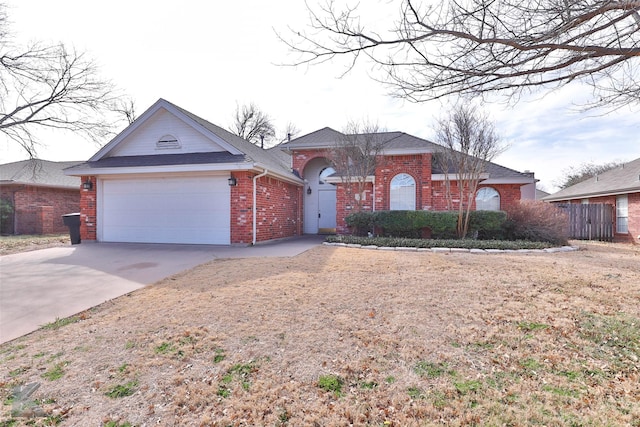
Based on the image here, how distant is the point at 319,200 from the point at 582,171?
118 ft

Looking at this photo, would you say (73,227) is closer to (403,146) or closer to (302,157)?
(302,157)

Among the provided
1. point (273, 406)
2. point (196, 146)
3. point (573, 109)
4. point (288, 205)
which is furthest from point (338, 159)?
point (273, 406)

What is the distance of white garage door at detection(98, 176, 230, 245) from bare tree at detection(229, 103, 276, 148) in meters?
20.6

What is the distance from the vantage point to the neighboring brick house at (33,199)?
15.8 meters

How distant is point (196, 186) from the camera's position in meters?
10.5

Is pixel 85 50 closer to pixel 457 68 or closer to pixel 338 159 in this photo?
pixel 338 159

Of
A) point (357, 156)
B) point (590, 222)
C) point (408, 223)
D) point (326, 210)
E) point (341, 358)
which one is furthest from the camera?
point (326, 210)

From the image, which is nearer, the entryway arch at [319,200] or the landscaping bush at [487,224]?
the landscaping bush at [487,224]

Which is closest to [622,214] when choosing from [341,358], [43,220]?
[341,358]

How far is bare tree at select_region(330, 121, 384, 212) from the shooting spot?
12.1 meters

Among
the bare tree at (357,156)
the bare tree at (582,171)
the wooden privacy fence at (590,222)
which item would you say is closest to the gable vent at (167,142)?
the bare tree at (357,156)

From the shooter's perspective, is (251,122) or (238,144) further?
(251,122)

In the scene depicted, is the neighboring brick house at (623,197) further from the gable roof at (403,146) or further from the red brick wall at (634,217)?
the gable roof at (403,146)

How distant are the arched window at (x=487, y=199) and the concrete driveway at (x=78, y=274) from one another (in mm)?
10175
